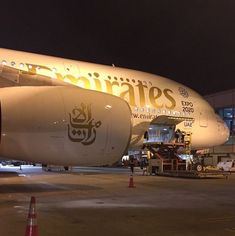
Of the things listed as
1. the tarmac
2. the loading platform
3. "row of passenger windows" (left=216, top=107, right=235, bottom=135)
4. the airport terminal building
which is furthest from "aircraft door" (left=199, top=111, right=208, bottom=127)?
"row of passenger windows" (left=216, top=107, right=235, bottom=135)

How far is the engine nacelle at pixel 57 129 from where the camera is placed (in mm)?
9727

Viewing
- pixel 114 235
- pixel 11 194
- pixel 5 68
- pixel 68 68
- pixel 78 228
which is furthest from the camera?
pixel 68 68

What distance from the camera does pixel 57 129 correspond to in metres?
9.76

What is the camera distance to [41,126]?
9.79 metres

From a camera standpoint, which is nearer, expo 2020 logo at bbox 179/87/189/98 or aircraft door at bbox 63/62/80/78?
aircraft door at bbox 63/62/80/78

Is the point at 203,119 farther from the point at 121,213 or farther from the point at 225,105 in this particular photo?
the point at 225,105

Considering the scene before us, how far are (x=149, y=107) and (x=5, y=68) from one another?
1361 cm

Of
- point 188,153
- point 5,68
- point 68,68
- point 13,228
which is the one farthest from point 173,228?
point 188,153

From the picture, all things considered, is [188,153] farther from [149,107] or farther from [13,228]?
[13,228]

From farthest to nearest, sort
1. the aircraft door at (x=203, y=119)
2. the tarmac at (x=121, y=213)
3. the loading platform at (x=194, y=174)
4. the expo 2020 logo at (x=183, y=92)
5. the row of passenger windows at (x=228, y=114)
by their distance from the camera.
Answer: the row of passenger windows at (x=228, y=114) → the aircraft door at (x=203, y=119) → the loading platform at (x=194, y=174) → the expo 2020 logo at (x=183, y=92) → the tarmac at (x=121, y=213)

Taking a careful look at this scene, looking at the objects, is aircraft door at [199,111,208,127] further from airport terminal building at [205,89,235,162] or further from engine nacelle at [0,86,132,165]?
airport terminal building at [205,89,235,162]

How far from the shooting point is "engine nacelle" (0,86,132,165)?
31.9ft

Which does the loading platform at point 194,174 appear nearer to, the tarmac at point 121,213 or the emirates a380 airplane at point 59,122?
the tarmac at point 121,213

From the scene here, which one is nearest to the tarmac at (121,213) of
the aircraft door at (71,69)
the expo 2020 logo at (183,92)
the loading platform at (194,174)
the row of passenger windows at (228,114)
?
the aircraft door at (71,69)
